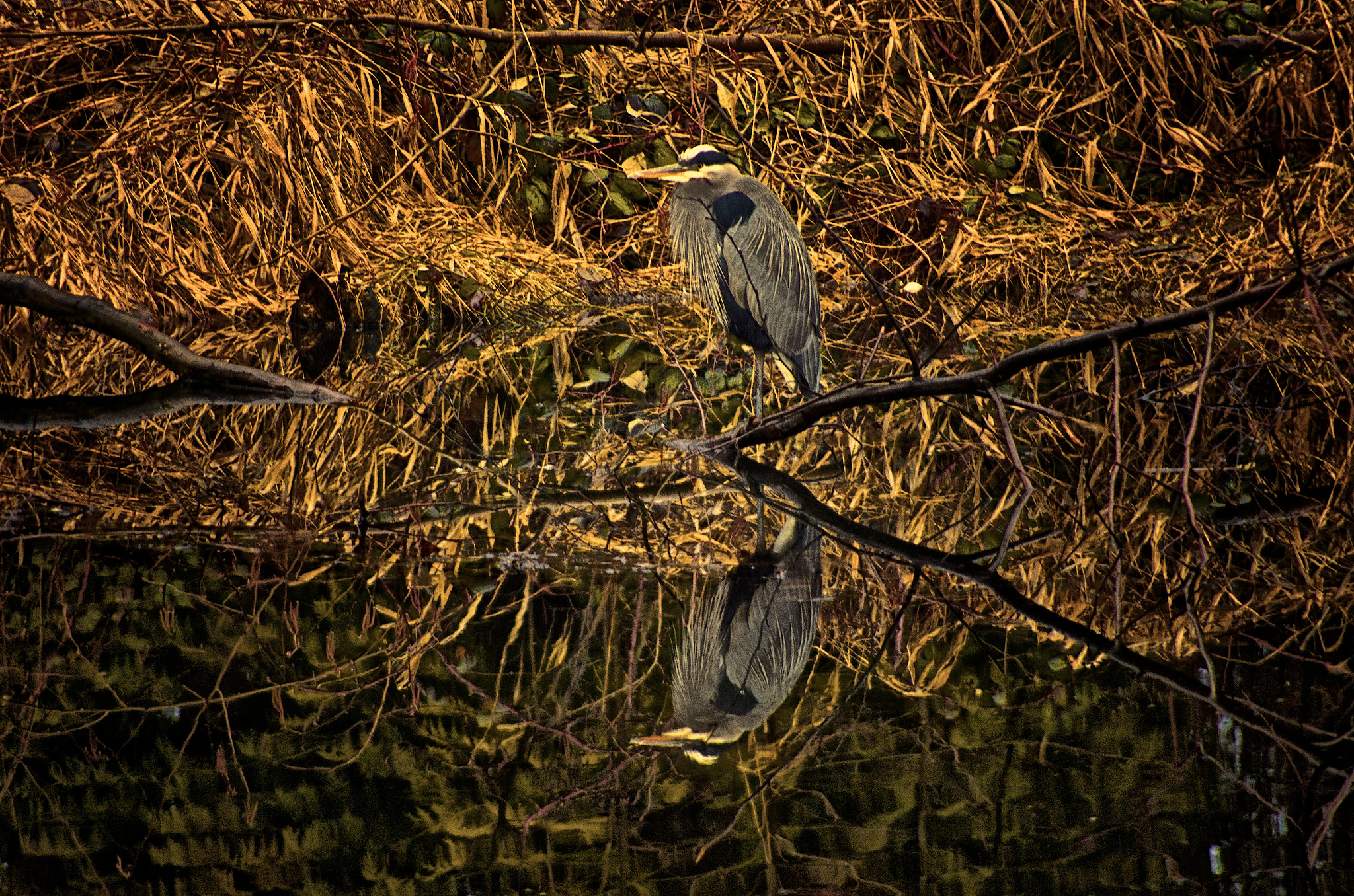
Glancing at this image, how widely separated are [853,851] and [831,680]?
0.39m

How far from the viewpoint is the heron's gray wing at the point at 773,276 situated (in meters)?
2.92

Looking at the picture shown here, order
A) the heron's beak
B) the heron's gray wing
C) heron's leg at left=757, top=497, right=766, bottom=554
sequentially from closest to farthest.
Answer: heron's leg at left=757, top=497, right=766, bottom=554, the heron's gray wing, the heron's beak

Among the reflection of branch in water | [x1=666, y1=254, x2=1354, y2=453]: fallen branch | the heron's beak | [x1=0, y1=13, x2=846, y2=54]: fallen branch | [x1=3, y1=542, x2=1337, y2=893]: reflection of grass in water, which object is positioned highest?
[x1=0, y1=13, x2=846, y2=54]: fallen branch

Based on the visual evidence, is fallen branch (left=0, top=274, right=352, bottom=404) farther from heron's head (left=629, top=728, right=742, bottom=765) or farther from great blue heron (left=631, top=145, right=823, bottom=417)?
heron's head (left=629, top=728, right=742, bottom=765)

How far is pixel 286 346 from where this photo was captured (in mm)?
4078

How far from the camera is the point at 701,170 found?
3.11m

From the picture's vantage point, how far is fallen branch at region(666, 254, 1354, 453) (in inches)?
62.5

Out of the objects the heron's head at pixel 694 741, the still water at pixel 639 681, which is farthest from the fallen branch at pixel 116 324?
the heron's head at pixel 694 741

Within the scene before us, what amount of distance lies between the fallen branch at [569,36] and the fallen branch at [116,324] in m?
1.30

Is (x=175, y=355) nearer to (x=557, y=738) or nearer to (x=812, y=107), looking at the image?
(x=557, y=738)

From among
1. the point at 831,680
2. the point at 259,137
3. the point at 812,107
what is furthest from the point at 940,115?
the point at 831,680

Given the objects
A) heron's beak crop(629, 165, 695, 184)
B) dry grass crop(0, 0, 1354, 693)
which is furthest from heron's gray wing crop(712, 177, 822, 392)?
dry grass crop(0, 0, 1354, 693)

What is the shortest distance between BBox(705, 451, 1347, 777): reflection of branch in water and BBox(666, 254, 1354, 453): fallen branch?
7 cm

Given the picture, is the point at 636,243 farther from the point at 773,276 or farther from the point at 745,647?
the point at 745,647
